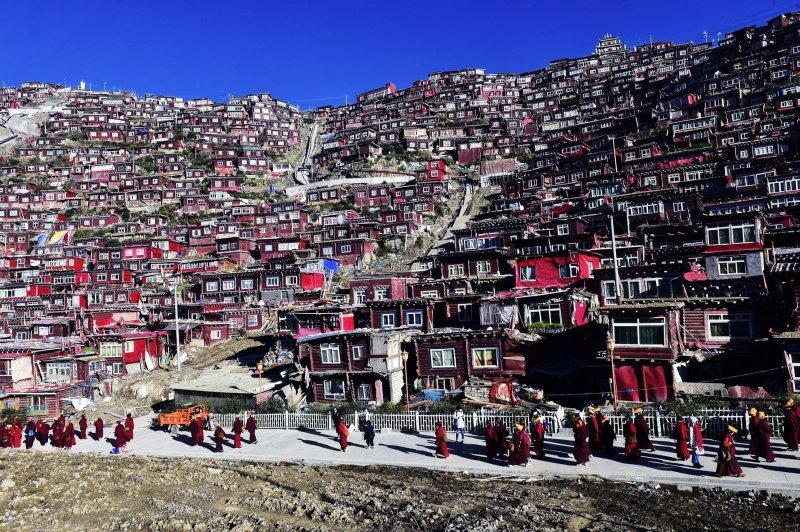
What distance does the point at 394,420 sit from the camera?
2489 cm

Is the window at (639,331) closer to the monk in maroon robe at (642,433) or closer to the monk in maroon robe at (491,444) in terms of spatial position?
the monk in maroon robe at (642,433)

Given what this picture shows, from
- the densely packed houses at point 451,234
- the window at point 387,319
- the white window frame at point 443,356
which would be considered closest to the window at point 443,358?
the white window frame at point 443,356

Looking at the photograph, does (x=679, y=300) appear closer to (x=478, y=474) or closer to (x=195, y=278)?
(x=478, y=474)

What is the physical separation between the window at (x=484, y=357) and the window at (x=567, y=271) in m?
11.4

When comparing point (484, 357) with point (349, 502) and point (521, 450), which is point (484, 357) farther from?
point (349, 502)

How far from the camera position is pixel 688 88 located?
330 feet

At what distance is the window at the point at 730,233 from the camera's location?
109 feet

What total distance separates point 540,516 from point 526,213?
187 ft

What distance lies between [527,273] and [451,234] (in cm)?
3479

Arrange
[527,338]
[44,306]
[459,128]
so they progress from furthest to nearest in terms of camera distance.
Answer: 1. [459,128]
2. [44,306]
3. [527,338]

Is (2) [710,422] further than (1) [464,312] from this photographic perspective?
No

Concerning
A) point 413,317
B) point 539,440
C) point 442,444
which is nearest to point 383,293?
point 413,317

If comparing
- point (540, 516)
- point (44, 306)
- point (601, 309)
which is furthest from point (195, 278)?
point (540, 516)

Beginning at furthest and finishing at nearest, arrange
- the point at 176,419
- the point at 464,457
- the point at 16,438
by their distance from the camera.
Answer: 1. the point at 176,419
2. the point at 16,438
3. the point at 464,457
